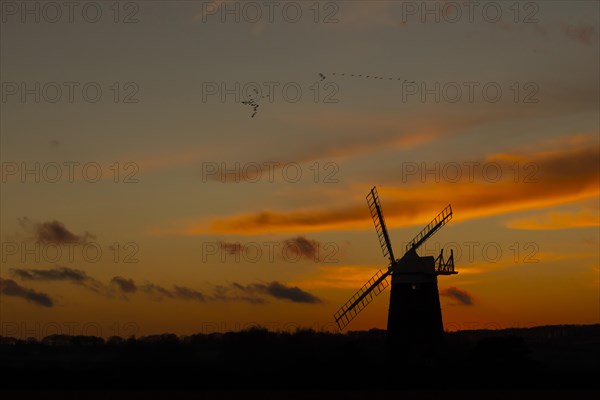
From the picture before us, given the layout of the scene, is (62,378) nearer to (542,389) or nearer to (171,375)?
(171,375)

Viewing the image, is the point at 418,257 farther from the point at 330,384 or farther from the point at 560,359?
the point at 560,359

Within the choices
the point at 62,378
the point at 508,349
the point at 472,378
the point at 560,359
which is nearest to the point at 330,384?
the point at 472,378

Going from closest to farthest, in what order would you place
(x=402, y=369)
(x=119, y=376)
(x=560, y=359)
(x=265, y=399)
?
(x=265, y=399) < (x=119, y=376) < (x=402, y=369) < (x=560, y=359)

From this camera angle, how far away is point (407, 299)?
69.4 metres

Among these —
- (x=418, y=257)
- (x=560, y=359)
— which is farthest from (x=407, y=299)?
(x=560, y=359)

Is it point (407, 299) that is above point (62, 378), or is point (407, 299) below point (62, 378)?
above

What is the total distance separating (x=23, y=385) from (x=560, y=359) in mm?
80407

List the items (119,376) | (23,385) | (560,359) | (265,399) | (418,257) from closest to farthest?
(265,399)
(23,385)
(119,376)
(418,257)
(560,359)

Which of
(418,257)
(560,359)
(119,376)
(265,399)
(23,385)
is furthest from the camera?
(560,359)

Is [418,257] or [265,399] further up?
[418,257]

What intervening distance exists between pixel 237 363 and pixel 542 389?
962 inches

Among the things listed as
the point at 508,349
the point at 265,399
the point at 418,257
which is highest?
the point at 418,257

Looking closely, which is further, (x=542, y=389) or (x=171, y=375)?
(x=171, y=375)

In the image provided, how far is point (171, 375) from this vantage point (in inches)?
2442
